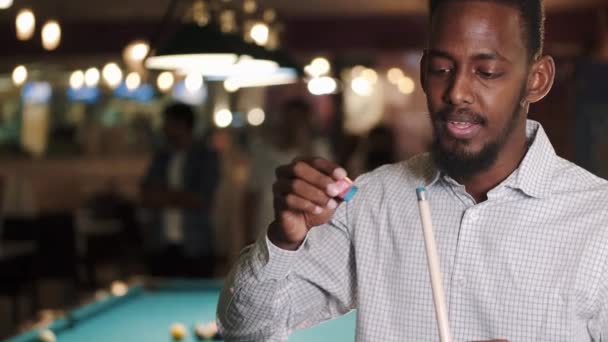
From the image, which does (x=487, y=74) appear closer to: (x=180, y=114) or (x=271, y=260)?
(x=271, y=260)

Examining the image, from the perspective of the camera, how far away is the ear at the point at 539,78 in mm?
1606

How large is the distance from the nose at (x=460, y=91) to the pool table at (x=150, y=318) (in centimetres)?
204

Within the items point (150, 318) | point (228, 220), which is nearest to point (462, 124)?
point (150, 318)

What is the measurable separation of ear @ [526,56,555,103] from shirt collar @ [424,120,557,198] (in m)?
0.08

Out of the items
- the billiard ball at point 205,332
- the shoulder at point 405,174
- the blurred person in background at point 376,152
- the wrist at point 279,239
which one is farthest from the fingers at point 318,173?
the blurred person in background at point 376,152

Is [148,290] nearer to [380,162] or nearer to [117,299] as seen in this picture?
[117,299]

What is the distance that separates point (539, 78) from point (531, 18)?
0.11 m

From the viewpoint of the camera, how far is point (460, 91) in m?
1.48

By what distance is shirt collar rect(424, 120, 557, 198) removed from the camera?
159cm

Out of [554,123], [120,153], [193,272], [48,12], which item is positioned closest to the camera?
[193,272]

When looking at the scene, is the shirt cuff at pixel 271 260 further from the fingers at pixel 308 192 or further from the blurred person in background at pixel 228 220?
the blurred person in background at pixel 228 220

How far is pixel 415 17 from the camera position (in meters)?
9.88

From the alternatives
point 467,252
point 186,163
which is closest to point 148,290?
point 186,163

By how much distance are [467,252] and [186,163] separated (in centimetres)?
423
